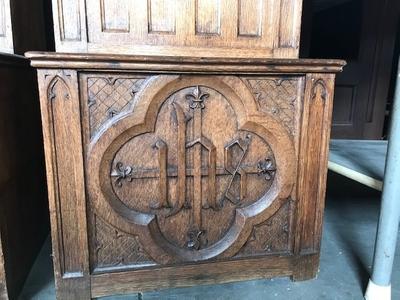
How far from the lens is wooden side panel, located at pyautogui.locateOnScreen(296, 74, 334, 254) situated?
999 millimetres

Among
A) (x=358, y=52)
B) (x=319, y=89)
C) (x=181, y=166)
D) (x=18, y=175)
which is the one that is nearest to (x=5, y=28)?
(x=18, y=175)

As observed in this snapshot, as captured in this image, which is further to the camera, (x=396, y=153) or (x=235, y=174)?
(x=235, y=174)

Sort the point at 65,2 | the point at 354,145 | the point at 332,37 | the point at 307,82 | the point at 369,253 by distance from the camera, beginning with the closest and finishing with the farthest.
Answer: the point at 65,2 → the point at 307,82 → the point at 369,253 → the point at 354,145 → the point at 332,37

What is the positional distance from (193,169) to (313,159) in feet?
1.18

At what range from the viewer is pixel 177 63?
2.88 ft

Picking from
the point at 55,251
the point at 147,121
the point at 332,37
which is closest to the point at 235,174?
the point at 147,121

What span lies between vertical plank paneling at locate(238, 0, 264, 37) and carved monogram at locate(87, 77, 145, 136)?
1.04ft

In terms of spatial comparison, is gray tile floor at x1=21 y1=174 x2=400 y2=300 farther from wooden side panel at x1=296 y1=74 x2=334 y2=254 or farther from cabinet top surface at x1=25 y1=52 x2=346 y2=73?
cabinet top surface at x1=25 y1=52 x2=346 y2=73

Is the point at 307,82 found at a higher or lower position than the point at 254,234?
higher

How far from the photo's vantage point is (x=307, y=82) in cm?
98

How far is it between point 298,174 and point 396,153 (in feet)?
0.86

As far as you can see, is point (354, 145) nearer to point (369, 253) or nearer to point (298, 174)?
point (369, 253)

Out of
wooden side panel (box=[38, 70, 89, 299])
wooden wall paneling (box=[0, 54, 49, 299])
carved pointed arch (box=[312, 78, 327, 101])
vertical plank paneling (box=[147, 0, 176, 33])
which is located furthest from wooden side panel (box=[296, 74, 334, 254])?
wooden wall paneling (box=[0, 54, 49, 299])

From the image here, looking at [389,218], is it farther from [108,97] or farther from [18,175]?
[18,175]
